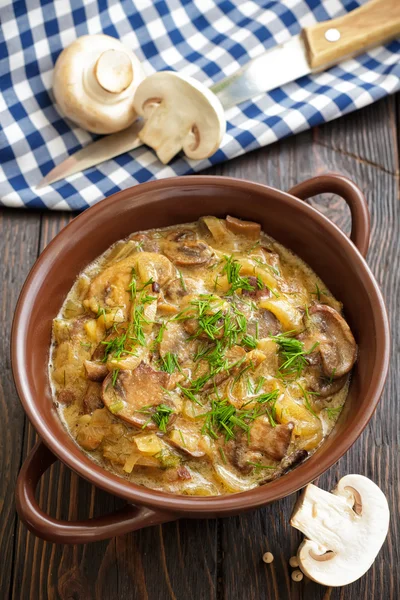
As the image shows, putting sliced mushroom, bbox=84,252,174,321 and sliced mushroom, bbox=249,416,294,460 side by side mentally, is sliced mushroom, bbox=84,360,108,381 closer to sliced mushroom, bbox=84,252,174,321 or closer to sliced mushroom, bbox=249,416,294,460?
sliced mushroom, bbox=84,252,174,321

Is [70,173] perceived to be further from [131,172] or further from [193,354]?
[193,354]

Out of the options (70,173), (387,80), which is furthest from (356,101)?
(70,173)

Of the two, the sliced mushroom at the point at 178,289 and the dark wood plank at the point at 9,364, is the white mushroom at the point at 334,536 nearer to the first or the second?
the sliced mushroom at the point at 178,289

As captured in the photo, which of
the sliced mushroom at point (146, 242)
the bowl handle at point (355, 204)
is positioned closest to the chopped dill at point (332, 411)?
the bowl handle at point (355, 204)

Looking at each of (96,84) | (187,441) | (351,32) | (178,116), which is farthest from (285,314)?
(351,32)

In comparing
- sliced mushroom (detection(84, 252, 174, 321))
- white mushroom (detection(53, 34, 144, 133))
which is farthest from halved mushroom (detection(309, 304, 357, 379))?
white mushroom (detection(53, 34, 144, 133))

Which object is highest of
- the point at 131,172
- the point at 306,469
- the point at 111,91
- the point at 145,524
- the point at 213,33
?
the point at 213,33
